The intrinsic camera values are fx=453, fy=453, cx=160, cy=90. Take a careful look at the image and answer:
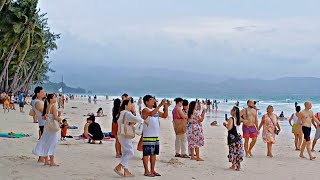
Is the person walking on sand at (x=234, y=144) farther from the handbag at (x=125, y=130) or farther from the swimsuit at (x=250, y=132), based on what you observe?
the handbag at (x=125, y=130)

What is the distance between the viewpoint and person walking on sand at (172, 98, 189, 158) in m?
11.5

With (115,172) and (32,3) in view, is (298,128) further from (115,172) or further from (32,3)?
(32,3)

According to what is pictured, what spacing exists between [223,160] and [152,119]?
3725 mm

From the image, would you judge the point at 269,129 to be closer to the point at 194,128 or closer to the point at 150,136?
the point at 194,128

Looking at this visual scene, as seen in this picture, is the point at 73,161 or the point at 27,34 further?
the point at 27,34

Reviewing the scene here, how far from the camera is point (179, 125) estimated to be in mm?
11570

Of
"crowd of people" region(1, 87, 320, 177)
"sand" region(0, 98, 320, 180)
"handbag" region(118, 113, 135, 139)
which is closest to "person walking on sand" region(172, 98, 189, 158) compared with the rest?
"crowd of people" region(1, 87, 320, 177)

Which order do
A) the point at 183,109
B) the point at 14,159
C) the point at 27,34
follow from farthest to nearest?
the point at 27,34, the point at 183,109, the point at 14,159

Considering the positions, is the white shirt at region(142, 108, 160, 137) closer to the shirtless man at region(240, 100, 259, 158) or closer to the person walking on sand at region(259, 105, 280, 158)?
the shirtless man at region(240, 100, 259, 158)

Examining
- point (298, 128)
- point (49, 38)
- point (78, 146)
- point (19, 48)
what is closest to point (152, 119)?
point (78, 146)

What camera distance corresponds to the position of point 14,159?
33.2 ft

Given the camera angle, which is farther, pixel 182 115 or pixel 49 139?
pixel 182 115

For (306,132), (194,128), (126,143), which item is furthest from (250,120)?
(126,143)

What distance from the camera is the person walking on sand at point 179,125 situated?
11.5 m
